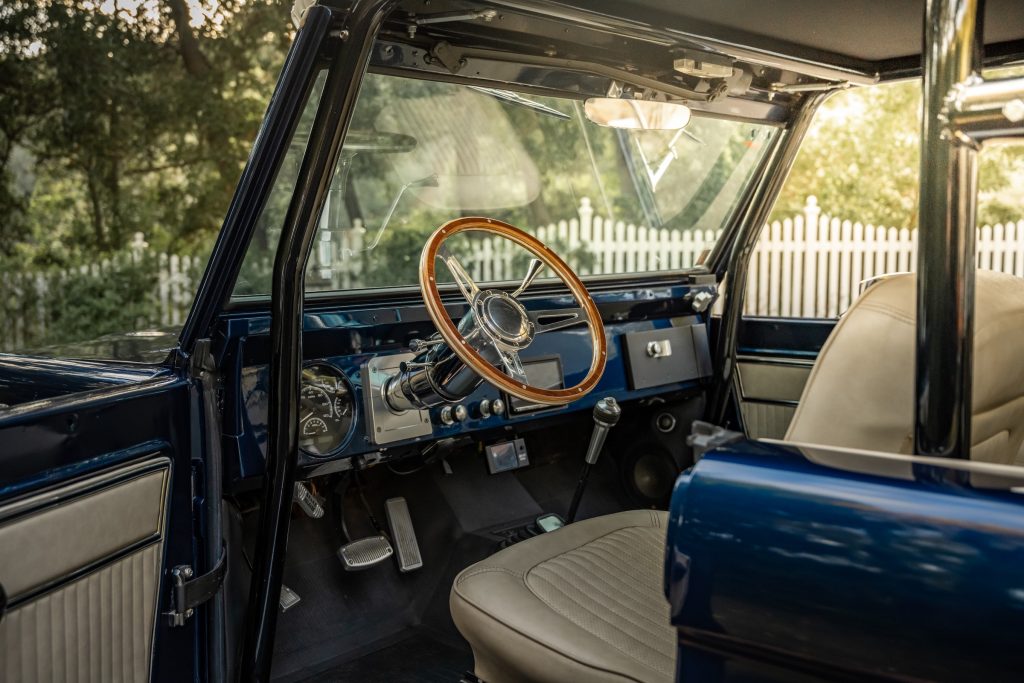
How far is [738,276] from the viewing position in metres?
3.49

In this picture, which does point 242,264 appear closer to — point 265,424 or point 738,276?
point 265,424

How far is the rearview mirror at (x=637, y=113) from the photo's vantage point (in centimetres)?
275

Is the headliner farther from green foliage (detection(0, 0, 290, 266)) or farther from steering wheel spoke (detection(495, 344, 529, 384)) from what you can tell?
green foliage (detection(0, 0, 290, 266))

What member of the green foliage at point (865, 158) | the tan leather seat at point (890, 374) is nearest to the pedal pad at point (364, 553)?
the tan leather seat at point (890, 374)

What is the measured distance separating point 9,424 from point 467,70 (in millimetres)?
1330

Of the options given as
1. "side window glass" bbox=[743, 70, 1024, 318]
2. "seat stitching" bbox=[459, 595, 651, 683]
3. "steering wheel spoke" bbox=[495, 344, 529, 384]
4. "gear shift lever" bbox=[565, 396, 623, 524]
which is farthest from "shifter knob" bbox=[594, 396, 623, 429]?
"side window glass" bbox=[743, 70, 1024, 318]

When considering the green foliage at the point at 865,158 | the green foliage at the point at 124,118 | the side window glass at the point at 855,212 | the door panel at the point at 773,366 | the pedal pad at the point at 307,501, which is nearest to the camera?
the pedal pad at the point at 307,501

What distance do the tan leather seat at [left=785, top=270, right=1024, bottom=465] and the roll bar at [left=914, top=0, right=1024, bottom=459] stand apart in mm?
317

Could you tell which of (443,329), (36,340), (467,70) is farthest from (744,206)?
(36,340)

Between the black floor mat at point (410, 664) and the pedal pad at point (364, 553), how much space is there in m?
0.26

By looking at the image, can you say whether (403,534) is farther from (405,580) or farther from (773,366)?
(773,366)

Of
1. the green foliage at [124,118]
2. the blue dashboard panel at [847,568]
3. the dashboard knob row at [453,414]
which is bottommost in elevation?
the dashboard knob row at [453,414]

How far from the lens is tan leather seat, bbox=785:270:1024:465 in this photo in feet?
4.73

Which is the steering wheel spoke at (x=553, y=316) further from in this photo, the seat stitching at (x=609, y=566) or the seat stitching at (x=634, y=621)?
the seat stitching at (x=634, y=621)
